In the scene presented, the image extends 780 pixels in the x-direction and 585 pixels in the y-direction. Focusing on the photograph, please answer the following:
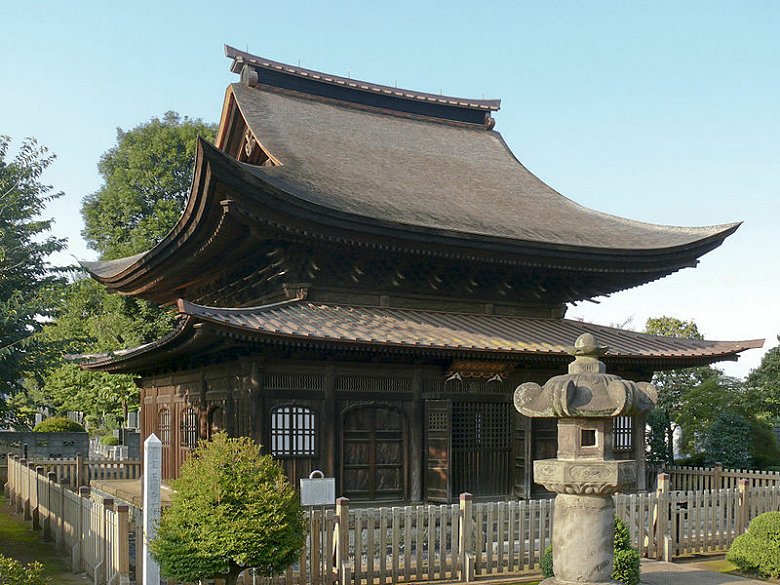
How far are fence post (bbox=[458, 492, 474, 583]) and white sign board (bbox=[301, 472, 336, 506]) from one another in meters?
2.07

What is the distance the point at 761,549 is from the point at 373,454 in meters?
6.96

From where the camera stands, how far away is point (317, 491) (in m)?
12.2

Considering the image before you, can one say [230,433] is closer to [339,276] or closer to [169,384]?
[339,276]

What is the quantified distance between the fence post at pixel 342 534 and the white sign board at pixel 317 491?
49 cm

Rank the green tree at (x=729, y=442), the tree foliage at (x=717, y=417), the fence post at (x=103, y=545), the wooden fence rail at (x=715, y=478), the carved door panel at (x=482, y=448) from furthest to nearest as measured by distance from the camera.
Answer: the tree foliage at (x=717, y=417) < the green tree at (x=729, y=442) < the wooden fence rail at (x=715, y=478) < the carved door panel at (x=482, y=448) < the fence post at (x=103, y=545)

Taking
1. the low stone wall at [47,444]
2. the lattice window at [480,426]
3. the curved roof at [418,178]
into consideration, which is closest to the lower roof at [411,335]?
the lattice window at [480,426]

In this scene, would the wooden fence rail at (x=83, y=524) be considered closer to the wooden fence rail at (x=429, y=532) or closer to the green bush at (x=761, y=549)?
the wooden fence rail at (x=429, y=532)

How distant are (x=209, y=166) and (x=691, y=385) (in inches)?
1065

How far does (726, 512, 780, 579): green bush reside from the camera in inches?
514

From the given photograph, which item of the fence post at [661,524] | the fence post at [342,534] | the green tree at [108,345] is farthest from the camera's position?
the green tree at [108,345]

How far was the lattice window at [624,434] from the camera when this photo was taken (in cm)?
1870

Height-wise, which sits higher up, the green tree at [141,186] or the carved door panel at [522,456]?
the green tree at [141,186]

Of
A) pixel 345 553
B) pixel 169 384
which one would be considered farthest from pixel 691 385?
pixel 345 553

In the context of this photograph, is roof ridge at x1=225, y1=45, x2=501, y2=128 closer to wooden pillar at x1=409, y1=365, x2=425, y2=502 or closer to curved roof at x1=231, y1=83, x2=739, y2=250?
curved roof at x1=231, y1=83, x2=739, y2=250
